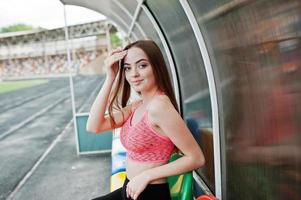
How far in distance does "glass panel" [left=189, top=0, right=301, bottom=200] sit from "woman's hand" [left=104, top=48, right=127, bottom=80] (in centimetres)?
52

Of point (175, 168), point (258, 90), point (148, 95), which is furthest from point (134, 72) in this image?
point (258, 90)

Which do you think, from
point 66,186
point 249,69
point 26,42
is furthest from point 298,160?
point 26,42

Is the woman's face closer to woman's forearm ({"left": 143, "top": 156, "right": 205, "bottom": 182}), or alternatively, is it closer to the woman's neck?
the woman's neck

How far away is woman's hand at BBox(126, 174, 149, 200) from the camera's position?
1856 mm

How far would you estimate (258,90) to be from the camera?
59.7 inches

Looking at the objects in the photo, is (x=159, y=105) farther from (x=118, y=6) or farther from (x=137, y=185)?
(x=118, y=6)

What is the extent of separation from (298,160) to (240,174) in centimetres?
74

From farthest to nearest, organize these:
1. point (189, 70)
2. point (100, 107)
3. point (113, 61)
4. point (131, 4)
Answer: point (131, 4)
point (189, 70)
point (100, 107)
point (113, 61)

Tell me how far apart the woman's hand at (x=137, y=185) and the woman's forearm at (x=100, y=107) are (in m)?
0.48

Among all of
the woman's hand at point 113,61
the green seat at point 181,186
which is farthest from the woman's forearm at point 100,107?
the green seat at point 181,186

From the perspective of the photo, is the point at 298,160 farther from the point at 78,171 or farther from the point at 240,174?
the point at 78,171

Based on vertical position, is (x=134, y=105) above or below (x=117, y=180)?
above

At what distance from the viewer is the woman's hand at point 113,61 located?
80.1 inches

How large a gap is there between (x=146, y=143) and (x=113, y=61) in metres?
0.52
